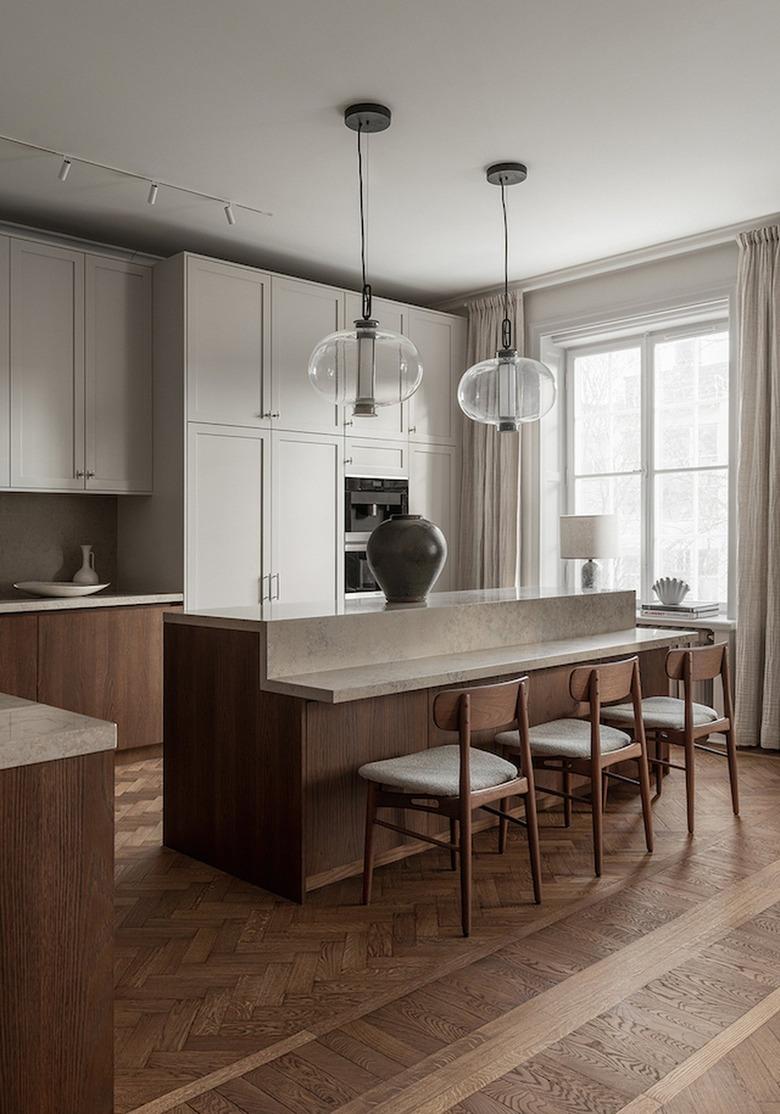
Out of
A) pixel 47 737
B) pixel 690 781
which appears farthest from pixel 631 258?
pixel 47 737

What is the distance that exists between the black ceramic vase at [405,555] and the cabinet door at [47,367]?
2.00 m

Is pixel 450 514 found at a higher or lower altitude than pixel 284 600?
higher

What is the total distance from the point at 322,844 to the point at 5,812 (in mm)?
1535

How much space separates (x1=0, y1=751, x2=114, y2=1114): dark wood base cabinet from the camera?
1.58 meters

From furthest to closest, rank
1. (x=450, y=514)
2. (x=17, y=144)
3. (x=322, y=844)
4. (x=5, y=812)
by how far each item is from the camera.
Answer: (x=450, y=514) < (x=17, y=144) < (x=322, y=844) < (x=5, y=812)

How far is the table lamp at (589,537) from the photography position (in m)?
5.39

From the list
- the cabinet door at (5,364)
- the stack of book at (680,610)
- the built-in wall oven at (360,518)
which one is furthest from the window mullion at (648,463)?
the cabinet door at (5,364)

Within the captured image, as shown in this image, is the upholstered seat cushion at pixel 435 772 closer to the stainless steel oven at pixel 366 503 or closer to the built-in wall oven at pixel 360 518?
the built-in wall oven at pixel 360 518

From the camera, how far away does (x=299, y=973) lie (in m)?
2.42

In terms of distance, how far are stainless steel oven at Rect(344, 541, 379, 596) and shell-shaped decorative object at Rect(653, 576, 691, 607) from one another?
5.85 ft

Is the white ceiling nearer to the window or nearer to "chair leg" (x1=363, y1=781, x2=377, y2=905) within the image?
the window

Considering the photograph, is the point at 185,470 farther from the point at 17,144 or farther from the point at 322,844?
the point at 322,844

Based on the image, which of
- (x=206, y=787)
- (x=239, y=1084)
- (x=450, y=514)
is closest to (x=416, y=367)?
(x=206, y=787)

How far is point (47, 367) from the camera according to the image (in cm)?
467
